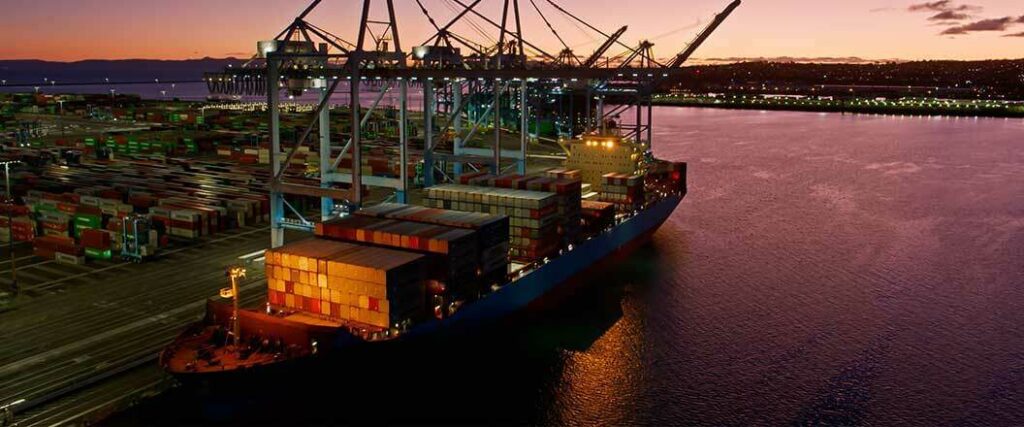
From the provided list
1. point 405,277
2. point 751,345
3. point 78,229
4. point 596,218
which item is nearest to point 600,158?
point 596,218

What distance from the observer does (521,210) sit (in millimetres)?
29172

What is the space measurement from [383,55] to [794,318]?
1949 cm

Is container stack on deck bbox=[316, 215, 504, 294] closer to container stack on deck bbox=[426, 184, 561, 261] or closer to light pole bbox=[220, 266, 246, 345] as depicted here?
container stack on deck bbox=[426, 184, 561, 261]

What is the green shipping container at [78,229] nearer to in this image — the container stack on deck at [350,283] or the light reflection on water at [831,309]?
the container stack on deck at [350,283]

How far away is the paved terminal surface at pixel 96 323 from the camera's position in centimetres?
1877

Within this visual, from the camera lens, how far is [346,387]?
21625mm

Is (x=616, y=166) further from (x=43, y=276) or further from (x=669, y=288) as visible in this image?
(x=43, y=276)

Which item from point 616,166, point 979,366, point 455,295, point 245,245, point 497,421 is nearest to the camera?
point 497,421

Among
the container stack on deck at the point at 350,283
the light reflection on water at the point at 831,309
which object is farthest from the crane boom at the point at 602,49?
the container stack on deck at the point at 350,283

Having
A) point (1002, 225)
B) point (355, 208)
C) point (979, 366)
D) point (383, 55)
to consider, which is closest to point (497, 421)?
point (355, 208)

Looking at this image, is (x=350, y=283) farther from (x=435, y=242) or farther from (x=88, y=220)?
(x=88, y=220)

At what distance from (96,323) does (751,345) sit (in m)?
20.9

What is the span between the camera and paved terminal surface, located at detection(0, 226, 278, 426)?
1877 centimetres

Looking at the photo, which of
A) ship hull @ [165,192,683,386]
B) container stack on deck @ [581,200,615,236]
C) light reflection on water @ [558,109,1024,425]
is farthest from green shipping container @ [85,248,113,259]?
light reflection on water @ [558,109,1024,425]
